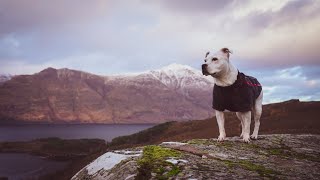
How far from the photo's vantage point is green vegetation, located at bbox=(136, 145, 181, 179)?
18.8 ft

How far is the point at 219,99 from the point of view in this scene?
432 inches

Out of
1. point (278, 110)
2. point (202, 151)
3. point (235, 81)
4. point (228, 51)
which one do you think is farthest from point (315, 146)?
point (278, 110)

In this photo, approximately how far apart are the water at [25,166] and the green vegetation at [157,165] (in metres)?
75.8

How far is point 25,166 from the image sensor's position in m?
93.3

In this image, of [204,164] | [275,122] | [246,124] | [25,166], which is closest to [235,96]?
[246,124]

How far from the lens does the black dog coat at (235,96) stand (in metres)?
10.8

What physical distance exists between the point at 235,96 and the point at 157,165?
212 inches

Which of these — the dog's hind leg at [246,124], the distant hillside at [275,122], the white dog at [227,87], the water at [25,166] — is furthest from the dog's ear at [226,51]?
the water at [25,166]

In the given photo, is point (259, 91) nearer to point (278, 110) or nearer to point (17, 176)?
point (278, 110)

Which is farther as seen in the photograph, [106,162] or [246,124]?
[246,124]

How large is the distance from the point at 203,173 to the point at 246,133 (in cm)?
567

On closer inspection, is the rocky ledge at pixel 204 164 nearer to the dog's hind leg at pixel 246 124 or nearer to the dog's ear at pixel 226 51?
the dog's hind leg at pixel 246 124

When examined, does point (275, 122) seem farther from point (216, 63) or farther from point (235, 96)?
point (216, 63)

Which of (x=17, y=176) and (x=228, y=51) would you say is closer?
(x=228, y=51)
